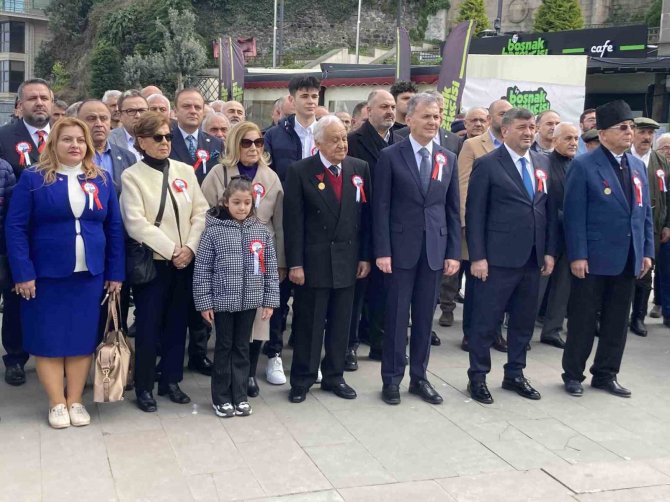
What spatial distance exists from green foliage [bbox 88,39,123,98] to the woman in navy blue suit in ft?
125

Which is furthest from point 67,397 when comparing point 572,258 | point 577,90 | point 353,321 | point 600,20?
point 600,20

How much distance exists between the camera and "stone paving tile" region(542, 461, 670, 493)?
4.25 meters

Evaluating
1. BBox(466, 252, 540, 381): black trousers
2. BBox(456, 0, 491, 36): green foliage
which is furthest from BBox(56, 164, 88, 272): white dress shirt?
BBox(456, 0, 491, 36): green foliage

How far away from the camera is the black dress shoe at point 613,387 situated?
5879mm

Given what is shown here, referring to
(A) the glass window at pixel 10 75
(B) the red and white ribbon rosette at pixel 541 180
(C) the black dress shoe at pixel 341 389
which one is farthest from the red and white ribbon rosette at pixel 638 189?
(A) the glass window at pixel 10 75

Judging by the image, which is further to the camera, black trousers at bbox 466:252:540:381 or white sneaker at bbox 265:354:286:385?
white sneaker at bbox 265:354:286:385

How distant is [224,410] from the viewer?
16.7 ft

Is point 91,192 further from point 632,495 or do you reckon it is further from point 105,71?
point 105,71

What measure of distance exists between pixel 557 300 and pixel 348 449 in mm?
3526

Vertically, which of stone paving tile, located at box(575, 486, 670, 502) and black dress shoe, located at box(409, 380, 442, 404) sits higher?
black dress shoe, located at box(409, 380, 442, 404)

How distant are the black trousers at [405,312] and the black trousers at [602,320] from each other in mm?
1120

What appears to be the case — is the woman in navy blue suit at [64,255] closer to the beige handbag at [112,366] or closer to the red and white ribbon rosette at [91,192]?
the red and white ribbon rosette at [91,192]

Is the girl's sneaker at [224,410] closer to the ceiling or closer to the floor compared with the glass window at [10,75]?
closer to the floor

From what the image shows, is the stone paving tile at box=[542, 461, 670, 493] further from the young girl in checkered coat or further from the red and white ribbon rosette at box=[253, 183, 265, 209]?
the red and white ribbon rosette at box=[253, 183, 265, 209]
